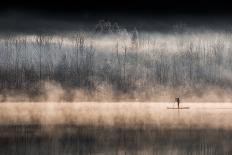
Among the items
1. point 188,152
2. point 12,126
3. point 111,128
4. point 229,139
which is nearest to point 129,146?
point 188,152

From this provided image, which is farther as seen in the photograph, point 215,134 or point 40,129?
point 40,129

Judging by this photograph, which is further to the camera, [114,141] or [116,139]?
[116,139]

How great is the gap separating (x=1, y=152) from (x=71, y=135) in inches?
531

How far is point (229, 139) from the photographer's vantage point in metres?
51.0

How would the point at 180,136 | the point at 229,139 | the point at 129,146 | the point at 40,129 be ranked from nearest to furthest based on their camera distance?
the point at 129,146, the point at 229,139, the point at 180,136, the point at 40,129

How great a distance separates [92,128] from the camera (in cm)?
6400

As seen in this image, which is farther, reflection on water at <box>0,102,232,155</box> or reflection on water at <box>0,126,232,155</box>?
reflection on water at <box>0,102,232,155</box>

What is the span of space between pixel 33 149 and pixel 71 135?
11.1m

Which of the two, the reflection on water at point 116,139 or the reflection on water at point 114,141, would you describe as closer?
the reflection on water at point 114,141

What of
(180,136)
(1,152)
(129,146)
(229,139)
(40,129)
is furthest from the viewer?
(40,129)

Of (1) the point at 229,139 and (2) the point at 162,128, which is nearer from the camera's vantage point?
(1) the point at 229,139

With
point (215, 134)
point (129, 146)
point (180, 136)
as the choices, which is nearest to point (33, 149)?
point (129, 146)

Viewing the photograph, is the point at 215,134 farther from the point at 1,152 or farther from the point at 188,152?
the point at 1,152

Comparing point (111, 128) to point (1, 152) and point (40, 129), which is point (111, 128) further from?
point (1, 152)
